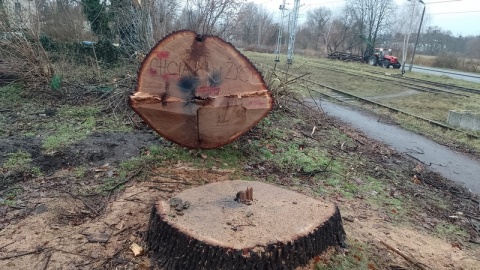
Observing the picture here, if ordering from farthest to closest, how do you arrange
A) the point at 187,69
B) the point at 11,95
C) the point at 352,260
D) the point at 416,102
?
1. the point at 416,102
2. the point at 11,95
3. the point at 187,69
4. the point at 352,260

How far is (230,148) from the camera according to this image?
16.1ft

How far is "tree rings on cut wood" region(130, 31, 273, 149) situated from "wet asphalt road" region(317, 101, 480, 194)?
3.90m

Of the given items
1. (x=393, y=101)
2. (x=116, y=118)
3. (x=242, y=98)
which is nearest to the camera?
(x=242, y=98)

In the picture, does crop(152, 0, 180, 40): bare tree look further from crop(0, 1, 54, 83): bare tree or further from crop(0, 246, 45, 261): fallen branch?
crop(0, 246, 45, 261): fallen branch

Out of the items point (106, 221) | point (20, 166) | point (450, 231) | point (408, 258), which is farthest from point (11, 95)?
point (450, 231)

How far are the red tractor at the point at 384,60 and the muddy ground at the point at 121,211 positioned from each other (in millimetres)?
28432

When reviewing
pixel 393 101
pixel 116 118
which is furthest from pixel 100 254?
pixel 393 101

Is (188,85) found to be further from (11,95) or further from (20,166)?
(11,95)

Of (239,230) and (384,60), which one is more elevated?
(239,230)

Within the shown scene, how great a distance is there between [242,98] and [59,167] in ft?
7.23

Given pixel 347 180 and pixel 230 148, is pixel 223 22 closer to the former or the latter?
pixel 230 148

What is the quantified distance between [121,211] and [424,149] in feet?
21.2

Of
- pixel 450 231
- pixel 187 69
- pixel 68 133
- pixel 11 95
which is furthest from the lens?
pixel 11 95

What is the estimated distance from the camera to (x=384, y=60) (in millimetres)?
32156
